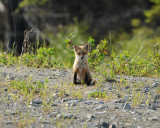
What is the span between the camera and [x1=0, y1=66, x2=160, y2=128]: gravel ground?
4.22 meters

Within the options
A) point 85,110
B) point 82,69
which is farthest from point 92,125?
point 82,69

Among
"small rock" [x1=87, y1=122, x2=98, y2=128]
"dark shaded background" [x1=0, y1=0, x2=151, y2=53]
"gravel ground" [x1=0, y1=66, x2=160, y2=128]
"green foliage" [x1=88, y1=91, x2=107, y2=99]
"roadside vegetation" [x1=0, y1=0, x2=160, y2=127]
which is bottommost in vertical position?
"small rock" [x1=87, y1=122, x2=98, y2=128]

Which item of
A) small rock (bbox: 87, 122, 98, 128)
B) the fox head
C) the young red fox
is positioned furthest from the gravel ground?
the fox head

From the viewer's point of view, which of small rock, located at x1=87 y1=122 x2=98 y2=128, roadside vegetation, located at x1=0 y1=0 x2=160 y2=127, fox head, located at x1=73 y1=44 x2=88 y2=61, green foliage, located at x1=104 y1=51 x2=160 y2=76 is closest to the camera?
small rock, located at x1=87 y1=122 x2=98 y2=128

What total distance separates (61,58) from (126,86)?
9.64 feet

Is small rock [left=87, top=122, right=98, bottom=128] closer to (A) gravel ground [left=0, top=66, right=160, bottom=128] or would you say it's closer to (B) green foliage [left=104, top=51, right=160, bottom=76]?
(A) gravel ground [left=0, top=66, right=160, bottom=128]

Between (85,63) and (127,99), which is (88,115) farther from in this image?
(85,63)

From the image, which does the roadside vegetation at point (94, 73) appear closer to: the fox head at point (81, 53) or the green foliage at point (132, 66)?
the green foliage at point (132, 66)

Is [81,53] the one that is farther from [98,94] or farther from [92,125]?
[92,125]

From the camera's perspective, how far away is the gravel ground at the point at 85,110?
13.9 feet

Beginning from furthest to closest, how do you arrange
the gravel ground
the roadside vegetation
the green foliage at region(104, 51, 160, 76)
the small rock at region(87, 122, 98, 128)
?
the green foliage at region(104, 51, 160, 76)
the roadside vegetation
the gravel ground
the small rock at region(87, 122, 98, 128)

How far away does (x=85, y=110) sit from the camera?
15.4ft

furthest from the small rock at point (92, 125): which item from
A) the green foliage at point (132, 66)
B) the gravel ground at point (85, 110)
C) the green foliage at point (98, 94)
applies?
the green foliage at point (132, 66)

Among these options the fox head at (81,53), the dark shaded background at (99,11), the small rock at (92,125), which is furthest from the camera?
the dark shaded background at (99,11)
